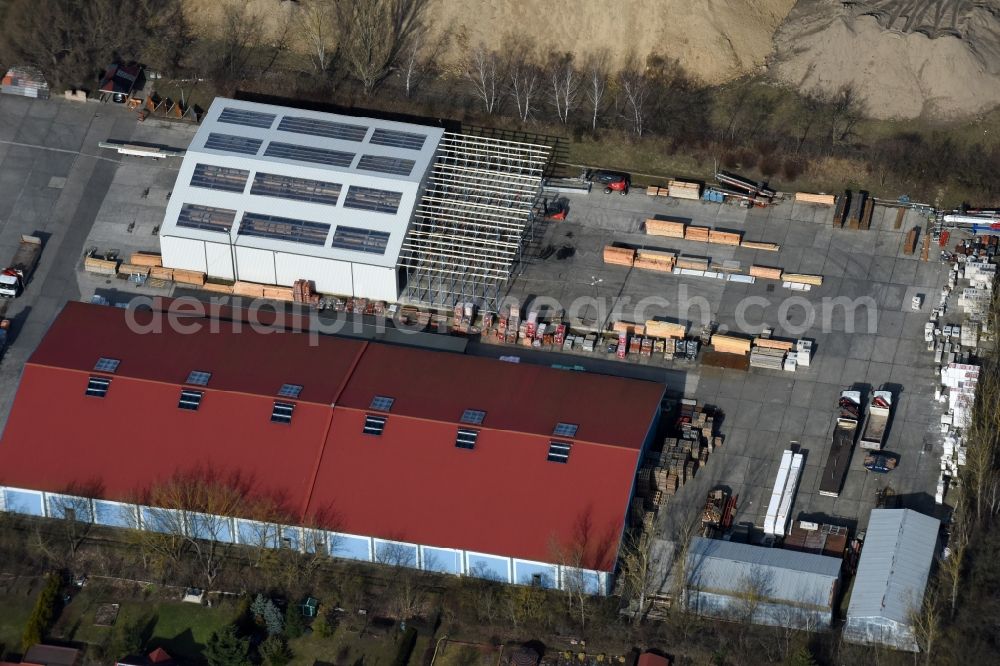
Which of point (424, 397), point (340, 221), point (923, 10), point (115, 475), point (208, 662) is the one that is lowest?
point (208, 662)

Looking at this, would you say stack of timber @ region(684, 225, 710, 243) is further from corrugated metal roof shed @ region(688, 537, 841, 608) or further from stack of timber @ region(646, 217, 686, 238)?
corrugated metal roof shed @ region(688, 537, 841, 608)

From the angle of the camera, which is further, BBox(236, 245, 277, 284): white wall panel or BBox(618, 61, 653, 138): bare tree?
BBox(618, 61, 653, 138): bare tree

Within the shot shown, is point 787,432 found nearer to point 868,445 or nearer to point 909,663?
point 868,445

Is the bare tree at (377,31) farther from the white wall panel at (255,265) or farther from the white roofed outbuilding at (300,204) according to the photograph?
the white wall panel at (255,265)

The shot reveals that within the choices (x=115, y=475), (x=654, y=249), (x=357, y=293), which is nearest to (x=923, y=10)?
(x=654, y=249)

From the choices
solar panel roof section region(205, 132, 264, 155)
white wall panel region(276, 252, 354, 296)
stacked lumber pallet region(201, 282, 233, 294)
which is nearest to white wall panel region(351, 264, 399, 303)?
white wall panel region(276, 252, 354, 296)

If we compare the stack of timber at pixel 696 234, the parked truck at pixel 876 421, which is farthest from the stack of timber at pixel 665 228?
the parked truck at pixel 876 421
